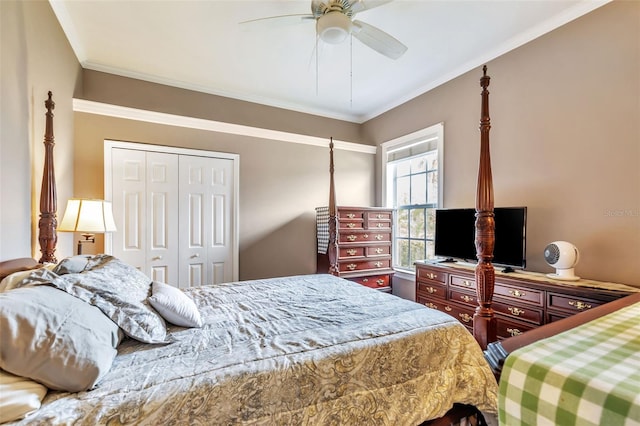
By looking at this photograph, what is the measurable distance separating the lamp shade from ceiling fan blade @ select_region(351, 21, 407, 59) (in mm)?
2364

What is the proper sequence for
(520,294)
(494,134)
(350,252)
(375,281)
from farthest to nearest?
(375,281) → (350,252) → (494,134) → (520,294)

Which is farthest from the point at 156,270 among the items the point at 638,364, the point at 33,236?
the point at 638,364

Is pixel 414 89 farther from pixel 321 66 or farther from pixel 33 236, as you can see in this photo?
pixel 33 236

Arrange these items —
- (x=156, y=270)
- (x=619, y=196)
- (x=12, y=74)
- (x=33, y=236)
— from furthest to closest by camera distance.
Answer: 1. (x=156, y=270)
2. (x=619, y=196)
3. (x=33, y=236)
4. (x=12, y=74)

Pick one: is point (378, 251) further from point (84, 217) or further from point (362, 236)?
point (84, 217)

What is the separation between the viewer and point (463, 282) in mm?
2719

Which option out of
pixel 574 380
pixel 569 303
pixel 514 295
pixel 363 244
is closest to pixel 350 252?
pixel 363 244

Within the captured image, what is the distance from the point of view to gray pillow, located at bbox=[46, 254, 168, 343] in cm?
117

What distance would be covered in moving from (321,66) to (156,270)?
9.65 ft

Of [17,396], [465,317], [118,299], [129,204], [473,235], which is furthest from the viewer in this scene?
[129,204]

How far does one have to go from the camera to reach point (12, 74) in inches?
65.1

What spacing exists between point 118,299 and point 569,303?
2.71 m

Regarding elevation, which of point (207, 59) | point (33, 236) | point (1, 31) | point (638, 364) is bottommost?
point (638, 364)

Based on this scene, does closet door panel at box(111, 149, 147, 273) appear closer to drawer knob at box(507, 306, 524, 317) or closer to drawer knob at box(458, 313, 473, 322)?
drawer knob at box(458, 313, 473, 322)
